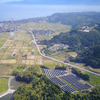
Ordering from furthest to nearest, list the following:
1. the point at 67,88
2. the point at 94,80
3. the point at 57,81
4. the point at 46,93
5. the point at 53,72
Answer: the point at 53,72 < the point at 94,80 < the point at 57,81 < the point at 67,88 < the point at 46,93

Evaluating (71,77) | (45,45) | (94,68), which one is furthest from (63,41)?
(71,77)

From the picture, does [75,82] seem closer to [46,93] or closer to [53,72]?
[53,72]

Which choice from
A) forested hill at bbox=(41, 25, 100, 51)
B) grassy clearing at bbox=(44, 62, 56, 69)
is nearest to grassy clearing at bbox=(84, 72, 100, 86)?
grassy clearing at bbox=(44, 62, 56, 69)

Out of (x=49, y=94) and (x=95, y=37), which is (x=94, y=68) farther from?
(x=95, y=37)

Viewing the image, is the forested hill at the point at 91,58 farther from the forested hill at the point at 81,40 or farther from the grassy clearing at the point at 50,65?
the forested hill at the point at 81,40

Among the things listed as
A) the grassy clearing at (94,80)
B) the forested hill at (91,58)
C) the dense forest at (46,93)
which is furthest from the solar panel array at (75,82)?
the forested hill at (91,58)

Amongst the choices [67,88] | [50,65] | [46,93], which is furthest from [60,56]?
[46,93]

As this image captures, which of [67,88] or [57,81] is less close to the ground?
[57,81]

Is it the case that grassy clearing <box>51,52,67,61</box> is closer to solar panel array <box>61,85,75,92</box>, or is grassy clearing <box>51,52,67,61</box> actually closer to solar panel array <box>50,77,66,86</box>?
solar panel array <box>50,77,66,86</box>
